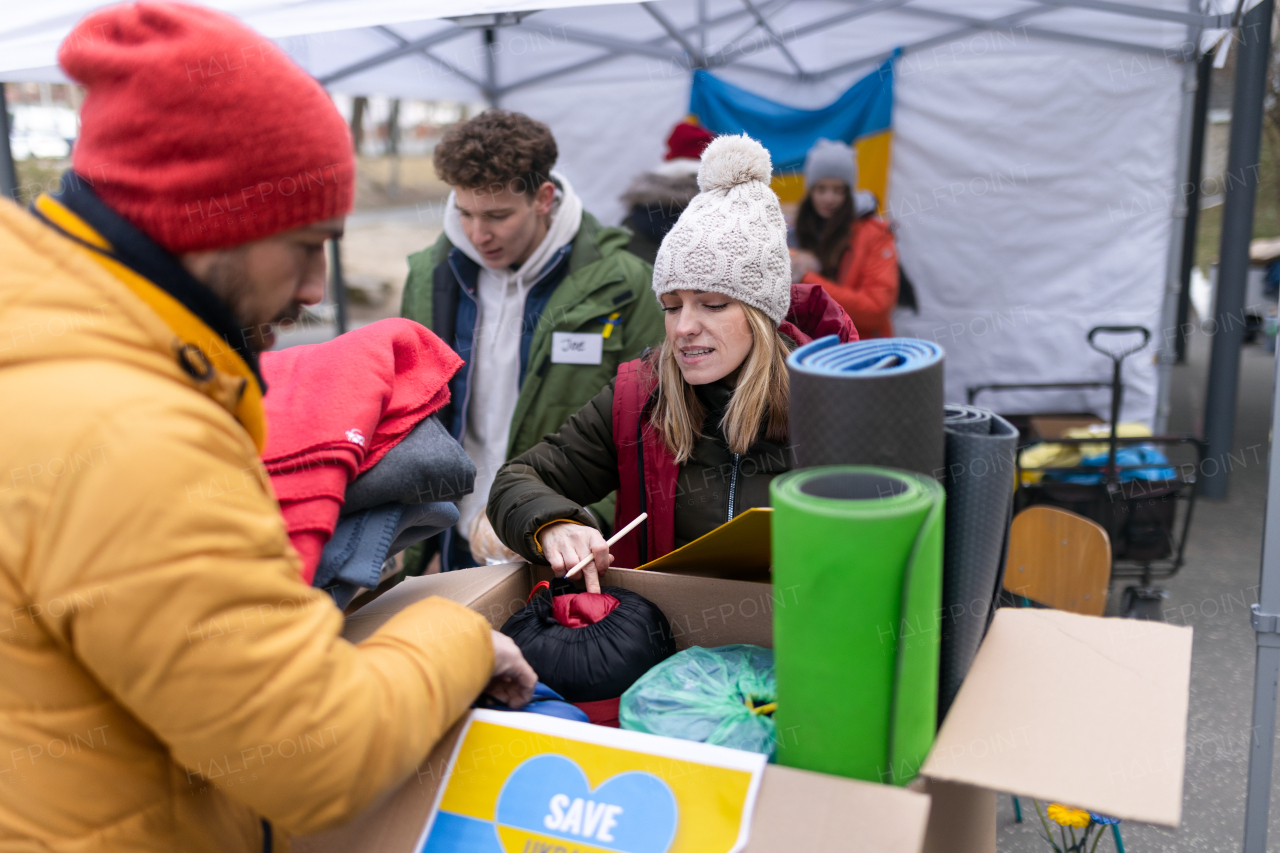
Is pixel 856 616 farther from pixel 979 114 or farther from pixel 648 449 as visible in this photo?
pixel 979 114

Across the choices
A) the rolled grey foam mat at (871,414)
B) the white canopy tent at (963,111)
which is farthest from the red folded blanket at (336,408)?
the white canopy tent at (963,111)

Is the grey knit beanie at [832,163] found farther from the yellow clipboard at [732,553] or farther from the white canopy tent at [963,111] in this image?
the yellow clipboard at [732,553]

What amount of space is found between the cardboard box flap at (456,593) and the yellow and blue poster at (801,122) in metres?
4.34

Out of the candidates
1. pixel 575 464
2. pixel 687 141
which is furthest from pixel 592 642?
pixel 687 141

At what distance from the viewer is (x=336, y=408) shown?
1.02 m

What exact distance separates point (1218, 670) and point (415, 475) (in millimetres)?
3287

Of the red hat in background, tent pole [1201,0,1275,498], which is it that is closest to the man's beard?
the red hat in background

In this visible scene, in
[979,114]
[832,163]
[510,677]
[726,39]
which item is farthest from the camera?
[726,39]

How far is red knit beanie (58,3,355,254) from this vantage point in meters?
0.67

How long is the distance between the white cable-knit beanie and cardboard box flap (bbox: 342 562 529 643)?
65cm

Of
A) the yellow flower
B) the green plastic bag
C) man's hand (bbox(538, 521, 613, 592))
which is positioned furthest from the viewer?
the yellow flower

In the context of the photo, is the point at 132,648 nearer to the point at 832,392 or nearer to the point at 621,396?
the point at 832,392

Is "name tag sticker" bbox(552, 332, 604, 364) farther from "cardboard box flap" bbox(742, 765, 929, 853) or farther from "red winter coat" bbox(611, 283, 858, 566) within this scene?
"cardboard box flap" bbox(742, 765, 929, 853)

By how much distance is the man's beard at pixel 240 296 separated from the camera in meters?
0.71
